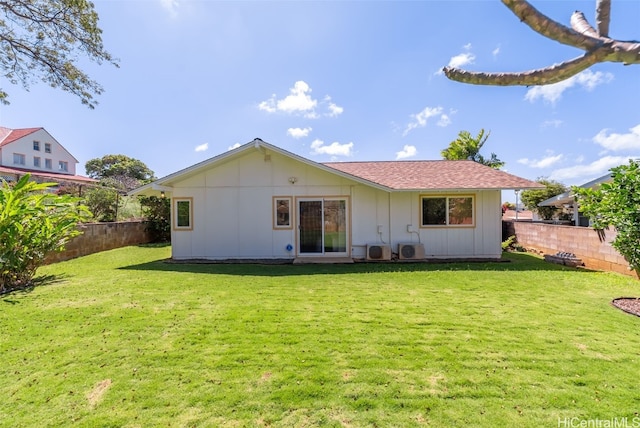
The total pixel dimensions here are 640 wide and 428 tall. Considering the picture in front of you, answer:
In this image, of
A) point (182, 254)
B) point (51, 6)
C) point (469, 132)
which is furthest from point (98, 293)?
point (469, 132)

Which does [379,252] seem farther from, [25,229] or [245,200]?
[25,229]

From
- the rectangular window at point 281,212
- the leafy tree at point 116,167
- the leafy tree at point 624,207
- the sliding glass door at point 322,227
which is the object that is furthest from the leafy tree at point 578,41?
the leafy tree at point 116,167

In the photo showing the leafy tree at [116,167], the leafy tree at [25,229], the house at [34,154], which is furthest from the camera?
the leafy tree at [116,167]

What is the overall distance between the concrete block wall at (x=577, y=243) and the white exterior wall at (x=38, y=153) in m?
42.3

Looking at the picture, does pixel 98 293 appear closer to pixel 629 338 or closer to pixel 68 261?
pixel 68 261

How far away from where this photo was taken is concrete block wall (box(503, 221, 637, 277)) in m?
8.14

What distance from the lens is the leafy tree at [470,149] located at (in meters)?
23.6

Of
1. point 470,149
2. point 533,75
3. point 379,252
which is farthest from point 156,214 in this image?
point 470,149

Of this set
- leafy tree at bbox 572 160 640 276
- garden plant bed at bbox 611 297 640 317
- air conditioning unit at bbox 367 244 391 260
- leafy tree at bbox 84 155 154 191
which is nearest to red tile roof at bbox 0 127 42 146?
leafy tree at bbox 84 155 154 191

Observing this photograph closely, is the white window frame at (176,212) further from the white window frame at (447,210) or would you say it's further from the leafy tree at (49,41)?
the white window frame at (447,210)

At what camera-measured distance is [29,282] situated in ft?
23.4

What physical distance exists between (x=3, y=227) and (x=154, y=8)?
7.92 meters

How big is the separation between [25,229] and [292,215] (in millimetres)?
7039

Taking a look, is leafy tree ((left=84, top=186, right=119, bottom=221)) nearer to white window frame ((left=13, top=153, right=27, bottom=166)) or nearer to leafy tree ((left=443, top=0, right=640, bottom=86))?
leafy tree ((left=443, top=0, right=640, bottom=86))
